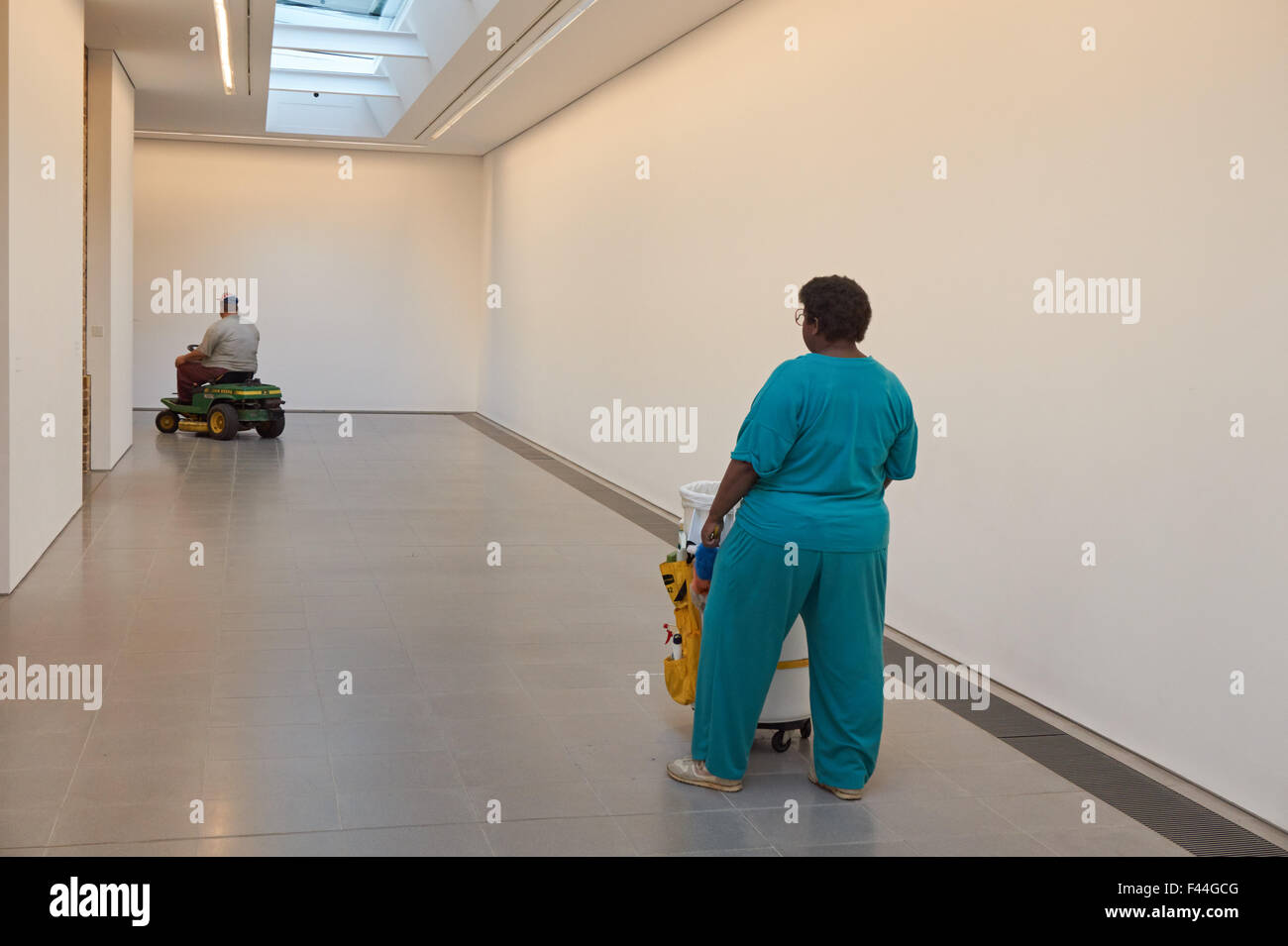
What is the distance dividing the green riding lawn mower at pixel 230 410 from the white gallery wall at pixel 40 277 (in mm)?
4594

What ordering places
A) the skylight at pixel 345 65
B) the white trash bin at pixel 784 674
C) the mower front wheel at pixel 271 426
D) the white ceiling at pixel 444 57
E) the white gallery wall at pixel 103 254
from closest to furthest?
the white trash bin at pixel 784 674 → the white ceiling at pixel 444 57 → the white gallery wall at pixel 103 254 → the skylight at pixel 345 65 → the mower front wheel at pixel 271 426

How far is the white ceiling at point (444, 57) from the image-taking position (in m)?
8.62

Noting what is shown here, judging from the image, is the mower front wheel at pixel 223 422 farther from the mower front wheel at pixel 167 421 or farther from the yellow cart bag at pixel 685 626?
the yellow cart bag at pixel 685 626

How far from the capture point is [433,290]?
17.4 metres

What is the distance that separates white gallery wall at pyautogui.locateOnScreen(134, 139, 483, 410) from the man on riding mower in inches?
126

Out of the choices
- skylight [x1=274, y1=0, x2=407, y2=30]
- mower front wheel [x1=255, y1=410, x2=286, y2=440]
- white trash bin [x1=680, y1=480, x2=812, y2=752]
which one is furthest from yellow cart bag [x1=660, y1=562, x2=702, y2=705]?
mower front wheel [x1=255, y1=410, x2=286, y2=440]

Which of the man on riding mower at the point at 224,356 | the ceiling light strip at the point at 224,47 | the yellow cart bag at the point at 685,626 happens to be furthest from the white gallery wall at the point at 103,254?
the yellow cart bag at the point at 685,626

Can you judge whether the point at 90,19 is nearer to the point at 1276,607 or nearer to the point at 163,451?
the point at 163,451

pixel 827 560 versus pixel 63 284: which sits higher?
pixel 63 284

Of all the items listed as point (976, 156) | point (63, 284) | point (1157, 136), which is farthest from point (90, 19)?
point (1157, 136)

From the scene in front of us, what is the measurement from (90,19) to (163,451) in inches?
167

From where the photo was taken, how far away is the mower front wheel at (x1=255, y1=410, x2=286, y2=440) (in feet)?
43.3

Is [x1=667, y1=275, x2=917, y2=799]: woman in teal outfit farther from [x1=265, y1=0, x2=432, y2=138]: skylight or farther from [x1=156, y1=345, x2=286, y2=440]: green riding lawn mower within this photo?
[x1=156, y1=345, x2=286, y2=440]: green riding lawn mower

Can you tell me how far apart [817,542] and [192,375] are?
11.0 m
